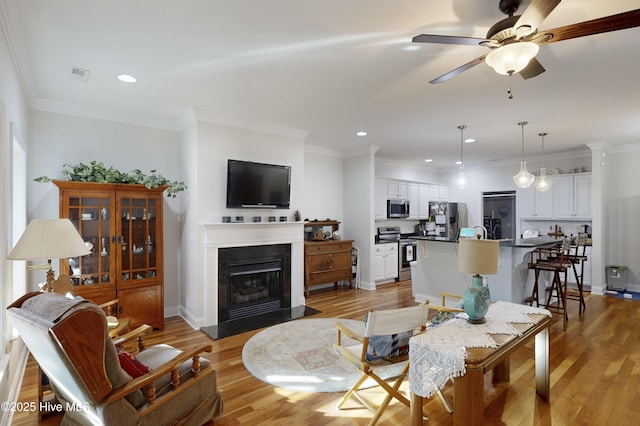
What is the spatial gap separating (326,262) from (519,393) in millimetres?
3712

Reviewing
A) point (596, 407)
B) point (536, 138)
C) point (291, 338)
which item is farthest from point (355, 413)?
point (536, 138)

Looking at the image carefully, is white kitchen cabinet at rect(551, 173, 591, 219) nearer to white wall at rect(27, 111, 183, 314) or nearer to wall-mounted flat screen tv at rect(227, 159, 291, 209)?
wall-mounted flat screen tv at rect(227, 159, 291, 209)

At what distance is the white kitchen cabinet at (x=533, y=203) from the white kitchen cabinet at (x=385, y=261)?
3071mm

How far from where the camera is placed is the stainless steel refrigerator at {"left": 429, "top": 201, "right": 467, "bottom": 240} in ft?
26.9

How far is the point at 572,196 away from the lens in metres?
6.60

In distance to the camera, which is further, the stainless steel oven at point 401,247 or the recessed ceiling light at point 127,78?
the stainless steel oven at point 401,247

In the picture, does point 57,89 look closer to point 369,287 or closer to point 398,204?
point 369,287

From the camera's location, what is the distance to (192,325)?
4297 mm

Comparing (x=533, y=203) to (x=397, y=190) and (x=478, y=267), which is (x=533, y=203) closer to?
(x=397, y=190)

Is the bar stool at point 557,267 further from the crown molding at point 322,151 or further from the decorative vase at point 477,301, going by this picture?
the crown molding at point 322,151

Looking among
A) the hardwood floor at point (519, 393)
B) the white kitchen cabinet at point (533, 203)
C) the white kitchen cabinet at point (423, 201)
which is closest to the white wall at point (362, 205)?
the white kitchen cabinet at point (423, 201)

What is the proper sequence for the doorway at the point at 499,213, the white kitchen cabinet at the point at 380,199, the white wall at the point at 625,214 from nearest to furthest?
the white wall at the point at 625,214
the white kitchen cabinet at the point at 380,199
the doorway at the point at 499,213

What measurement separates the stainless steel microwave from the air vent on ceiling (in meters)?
5.80

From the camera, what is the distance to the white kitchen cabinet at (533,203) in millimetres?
6938
